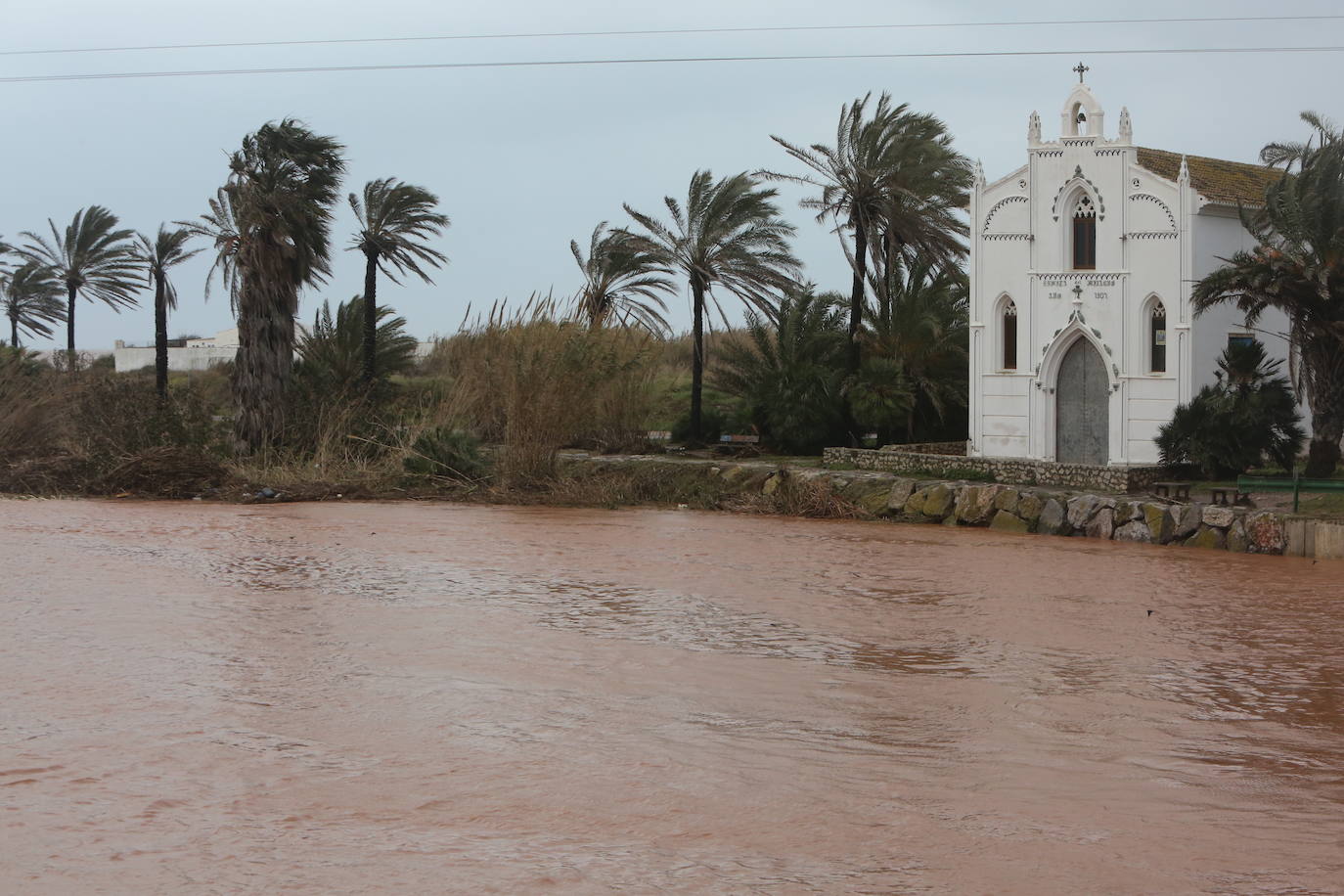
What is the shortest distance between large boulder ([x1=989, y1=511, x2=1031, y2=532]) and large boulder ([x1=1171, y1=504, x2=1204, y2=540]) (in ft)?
8.53

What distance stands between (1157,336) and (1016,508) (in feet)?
21.3

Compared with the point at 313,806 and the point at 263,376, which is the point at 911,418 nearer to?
the point at 263,376

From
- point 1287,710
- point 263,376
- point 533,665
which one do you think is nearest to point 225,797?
point 533,665

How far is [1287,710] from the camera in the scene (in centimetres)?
965

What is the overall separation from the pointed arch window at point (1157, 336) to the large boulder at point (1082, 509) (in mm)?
6144

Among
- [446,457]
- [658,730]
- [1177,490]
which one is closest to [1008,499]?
[1177,490]

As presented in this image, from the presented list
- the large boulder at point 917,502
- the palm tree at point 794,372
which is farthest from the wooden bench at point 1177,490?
the palm tree at point 794,372

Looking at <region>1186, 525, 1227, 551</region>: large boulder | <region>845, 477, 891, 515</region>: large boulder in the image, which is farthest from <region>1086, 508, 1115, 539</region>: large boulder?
<region>845, 477, 891, 515</region>: large boulder

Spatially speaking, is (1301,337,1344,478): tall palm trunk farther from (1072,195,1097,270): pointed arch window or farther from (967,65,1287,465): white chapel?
(1072,195,1097,270): pointed arch window

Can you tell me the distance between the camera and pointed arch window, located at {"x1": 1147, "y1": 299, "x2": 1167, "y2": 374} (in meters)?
26.6

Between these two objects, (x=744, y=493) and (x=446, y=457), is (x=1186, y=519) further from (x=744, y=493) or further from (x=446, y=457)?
(x=446, y=457)

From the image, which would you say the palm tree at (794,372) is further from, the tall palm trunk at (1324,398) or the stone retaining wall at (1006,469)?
the tall palm trunk at (1324,398)

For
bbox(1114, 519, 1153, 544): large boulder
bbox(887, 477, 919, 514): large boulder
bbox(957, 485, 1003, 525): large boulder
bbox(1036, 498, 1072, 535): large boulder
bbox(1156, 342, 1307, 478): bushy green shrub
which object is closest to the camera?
bbox(1114, 519, 1153, 544): large boulder

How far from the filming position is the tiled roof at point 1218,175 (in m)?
26.8
